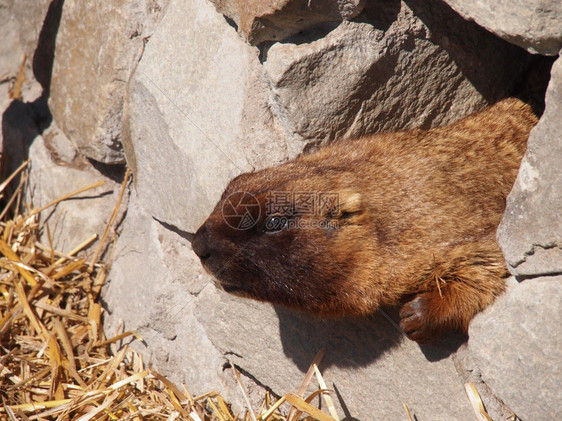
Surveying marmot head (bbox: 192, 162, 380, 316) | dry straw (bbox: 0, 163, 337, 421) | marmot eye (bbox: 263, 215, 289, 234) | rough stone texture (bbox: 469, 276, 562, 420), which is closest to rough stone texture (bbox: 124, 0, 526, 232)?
marmot head (bbox: 192, 162, 380, 316)

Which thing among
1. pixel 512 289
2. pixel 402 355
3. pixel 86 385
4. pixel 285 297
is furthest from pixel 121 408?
pixel 512 289

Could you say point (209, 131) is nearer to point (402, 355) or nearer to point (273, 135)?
point (273, 135)

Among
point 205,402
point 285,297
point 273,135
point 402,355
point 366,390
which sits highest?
point 273,135

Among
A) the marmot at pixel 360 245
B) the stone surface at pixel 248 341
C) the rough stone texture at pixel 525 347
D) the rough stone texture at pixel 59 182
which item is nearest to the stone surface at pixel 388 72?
the marmot at pixel 360 245

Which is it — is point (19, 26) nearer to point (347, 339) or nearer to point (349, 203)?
point (349, 203)

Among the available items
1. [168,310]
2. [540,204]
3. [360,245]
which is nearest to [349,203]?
[360,245]
